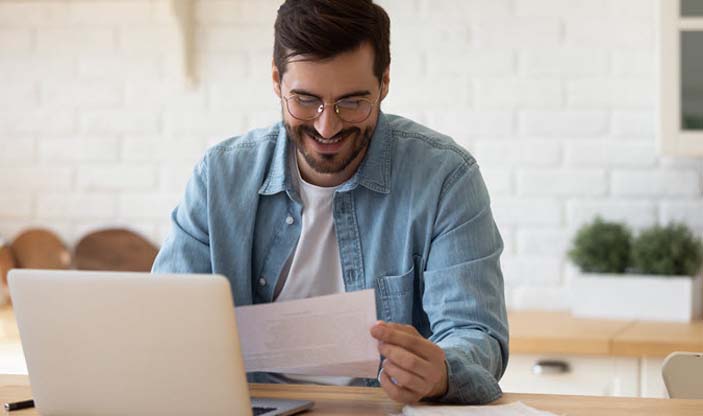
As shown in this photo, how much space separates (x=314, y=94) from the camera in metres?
1.87

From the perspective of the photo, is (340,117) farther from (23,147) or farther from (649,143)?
(23,147)

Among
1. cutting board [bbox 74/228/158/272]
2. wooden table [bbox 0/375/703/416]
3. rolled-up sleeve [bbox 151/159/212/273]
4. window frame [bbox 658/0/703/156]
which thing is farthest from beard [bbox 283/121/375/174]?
cutting board [bbox 74/228/158/272]

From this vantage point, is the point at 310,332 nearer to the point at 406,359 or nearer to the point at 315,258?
the point at 406,359

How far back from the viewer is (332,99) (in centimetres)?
187

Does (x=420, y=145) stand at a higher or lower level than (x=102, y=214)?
higher

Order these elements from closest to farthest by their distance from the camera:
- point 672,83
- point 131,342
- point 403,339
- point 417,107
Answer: point 131,342, point 403,339, point 672,83, point 417,107

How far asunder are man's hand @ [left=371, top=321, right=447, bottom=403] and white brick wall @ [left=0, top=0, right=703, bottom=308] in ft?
5.35

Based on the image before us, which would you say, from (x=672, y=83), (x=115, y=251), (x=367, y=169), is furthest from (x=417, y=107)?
(x=367, y=169)

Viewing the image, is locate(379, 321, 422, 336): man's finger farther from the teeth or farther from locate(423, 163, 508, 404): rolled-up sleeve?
the teeth

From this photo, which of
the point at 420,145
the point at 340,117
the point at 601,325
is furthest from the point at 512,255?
the point at 340,117

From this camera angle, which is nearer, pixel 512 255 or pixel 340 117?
pixel 340 117

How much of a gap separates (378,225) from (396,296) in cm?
14

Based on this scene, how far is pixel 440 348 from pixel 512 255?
5.26ft

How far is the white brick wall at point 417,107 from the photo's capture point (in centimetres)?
312
